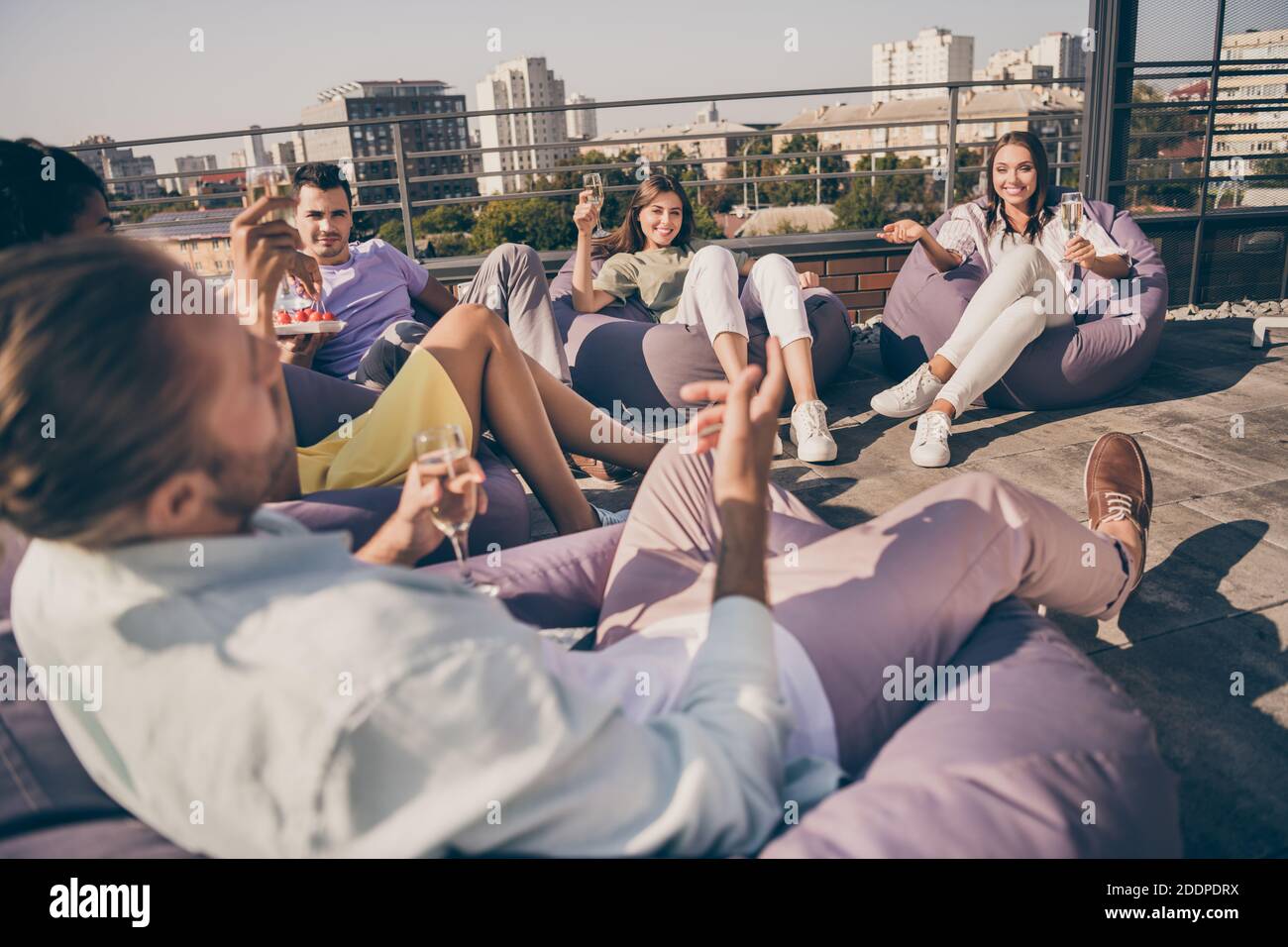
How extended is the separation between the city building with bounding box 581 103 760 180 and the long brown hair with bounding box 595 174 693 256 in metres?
0.66

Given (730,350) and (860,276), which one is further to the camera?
(860,276)

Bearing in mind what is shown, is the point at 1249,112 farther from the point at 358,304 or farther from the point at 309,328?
the point at 309,328

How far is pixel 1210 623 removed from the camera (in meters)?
2.07

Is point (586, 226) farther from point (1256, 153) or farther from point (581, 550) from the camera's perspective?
point (1256, 153)

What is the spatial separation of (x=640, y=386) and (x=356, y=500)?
71.3 inches

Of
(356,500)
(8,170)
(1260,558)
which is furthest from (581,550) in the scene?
(1260,558)

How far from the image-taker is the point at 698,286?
356cm

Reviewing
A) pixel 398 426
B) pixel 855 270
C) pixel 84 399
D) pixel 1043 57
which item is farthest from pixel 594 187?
pixel 1043 57

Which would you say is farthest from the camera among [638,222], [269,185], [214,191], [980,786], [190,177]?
[214,191]

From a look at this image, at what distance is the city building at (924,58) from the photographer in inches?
4208

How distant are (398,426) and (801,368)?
5.75 ft

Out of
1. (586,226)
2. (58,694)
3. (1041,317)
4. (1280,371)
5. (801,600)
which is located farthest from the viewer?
(1280,371)

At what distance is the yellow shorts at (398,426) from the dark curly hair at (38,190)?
794 mm

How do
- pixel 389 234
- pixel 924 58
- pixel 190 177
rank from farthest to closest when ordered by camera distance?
pixel 924 58 → pixel 389 234 → pixel 190 177
